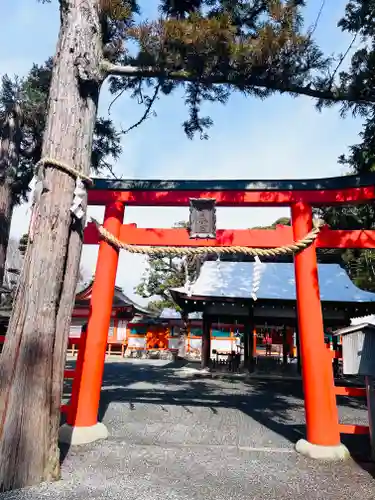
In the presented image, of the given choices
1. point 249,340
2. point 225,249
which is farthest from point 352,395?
point 249,340

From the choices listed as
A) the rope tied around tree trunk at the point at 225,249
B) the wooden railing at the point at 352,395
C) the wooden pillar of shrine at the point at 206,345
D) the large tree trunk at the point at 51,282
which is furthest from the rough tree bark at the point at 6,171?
the wooden pillar of shrine at the point at 206,345

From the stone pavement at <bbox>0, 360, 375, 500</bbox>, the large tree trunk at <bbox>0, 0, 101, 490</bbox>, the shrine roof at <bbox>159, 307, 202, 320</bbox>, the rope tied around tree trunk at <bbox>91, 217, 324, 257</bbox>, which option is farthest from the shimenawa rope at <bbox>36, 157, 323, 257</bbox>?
the shrine roof at <bbox>159, 307, 202, 320</bbox>

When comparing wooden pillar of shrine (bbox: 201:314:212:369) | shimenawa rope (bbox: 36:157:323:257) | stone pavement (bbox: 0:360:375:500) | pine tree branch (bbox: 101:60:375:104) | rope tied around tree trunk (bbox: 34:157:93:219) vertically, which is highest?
pine tree branch (bbox: 101:60:375:104)

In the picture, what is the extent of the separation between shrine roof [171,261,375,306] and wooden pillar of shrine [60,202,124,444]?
673 cm

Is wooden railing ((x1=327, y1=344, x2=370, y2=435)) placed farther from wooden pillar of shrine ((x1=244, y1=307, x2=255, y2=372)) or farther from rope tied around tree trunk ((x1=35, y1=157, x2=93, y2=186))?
wooden pillar of shrine ((x1=244, y1=307, x2=255, y2=372))

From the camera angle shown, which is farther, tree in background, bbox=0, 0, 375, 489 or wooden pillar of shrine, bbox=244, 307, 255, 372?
wooden pillar of shrine, bbox=244, 307, 255, 372

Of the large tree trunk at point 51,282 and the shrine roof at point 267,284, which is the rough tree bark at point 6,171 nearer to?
the large tree trunk at point 51,282

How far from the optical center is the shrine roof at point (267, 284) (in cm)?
1130

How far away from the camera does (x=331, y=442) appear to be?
12.6 feet

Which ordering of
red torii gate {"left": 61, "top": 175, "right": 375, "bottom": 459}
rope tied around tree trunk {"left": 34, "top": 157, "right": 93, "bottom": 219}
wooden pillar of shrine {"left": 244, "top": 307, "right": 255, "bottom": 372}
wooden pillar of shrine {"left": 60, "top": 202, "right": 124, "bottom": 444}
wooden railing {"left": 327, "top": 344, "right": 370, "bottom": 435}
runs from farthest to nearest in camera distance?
wooden pillar of shrine {"left": 244, "top": 307, "right": 255, "bottom": 372}, wooden pillar of shrine {"left": 60, "top": 202, "right": 124, "bottom": 444}, red torii gate {"left": 61, "top": 175, "right": 375, "bottom": 459}, wooden railing {"left": 327, "top": 344, "right": 370, "bottom": 435}, rope tied around tree trunk {"left": 34, "top": 157, "right": 93, "bottom": 219}

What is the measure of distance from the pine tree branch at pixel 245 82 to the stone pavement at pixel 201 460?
13.6 ft

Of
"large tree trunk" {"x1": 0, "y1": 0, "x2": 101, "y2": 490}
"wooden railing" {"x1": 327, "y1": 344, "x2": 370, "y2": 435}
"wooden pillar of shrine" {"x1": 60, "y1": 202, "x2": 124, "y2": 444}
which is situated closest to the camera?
"large tree trunk" {"x1": 0, "y1": 0, "x2": 101, "y2": 490}

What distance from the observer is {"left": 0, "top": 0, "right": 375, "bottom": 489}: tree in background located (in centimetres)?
288

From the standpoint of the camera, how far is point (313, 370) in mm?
4082
